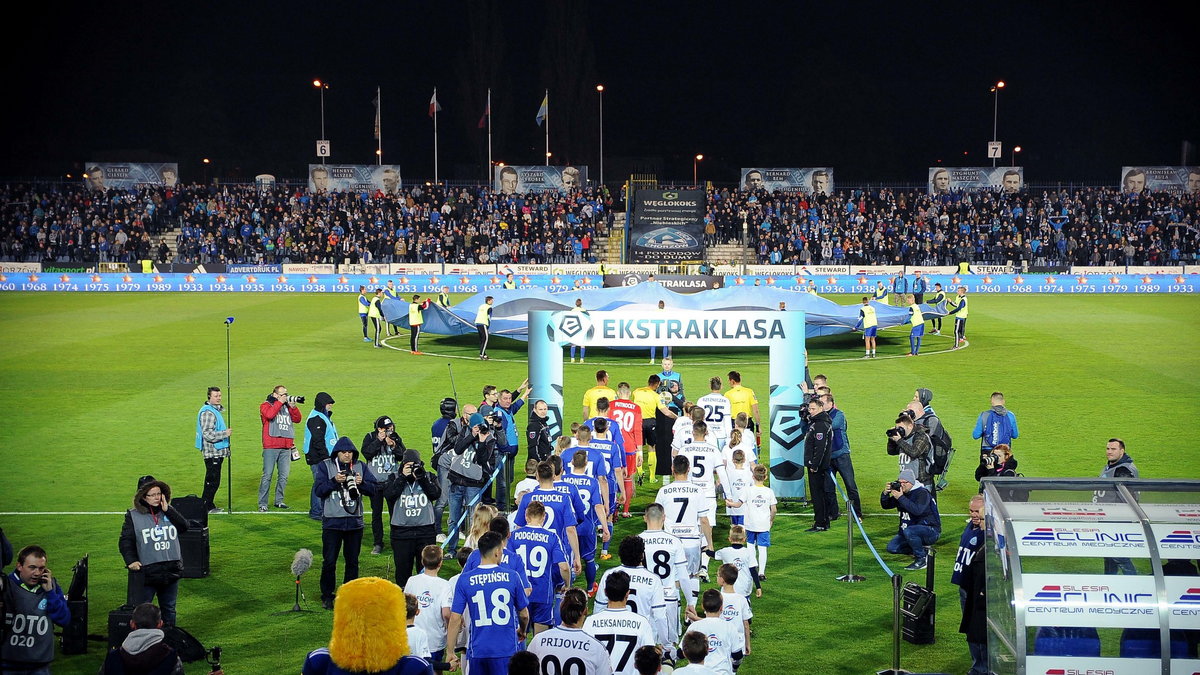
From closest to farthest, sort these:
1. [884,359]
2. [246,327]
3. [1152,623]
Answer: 1. [1152,623]
2. [884,359]
3. [246,327]

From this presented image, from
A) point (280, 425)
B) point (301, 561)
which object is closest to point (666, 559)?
point (301, 561)

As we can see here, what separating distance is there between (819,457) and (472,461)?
4375 millimetres

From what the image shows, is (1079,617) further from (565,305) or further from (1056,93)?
(1056,93)

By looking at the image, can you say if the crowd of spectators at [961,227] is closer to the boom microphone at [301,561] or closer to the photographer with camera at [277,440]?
the photographer with camera at [277,440]

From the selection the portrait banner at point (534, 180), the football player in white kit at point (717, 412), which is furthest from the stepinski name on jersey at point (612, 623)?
the portrait banner at point (534, 180)

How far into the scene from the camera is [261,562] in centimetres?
1285

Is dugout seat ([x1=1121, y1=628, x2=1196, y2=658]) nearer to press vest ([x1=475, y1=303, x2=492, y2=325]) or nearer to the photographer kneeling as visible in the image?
the photographer kneeling

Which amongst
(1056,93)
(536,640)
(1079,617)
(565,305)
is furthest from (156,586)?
(1056,93)

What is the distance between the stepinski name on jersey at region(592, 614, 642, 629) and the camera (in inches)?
295

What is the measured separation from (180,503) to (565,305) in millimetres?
18591

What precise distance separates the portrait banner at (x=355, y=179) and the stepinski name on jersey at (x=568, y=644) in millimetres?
61705

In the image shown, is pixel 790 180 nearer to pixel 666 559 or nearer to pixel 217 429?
pixel 217 429

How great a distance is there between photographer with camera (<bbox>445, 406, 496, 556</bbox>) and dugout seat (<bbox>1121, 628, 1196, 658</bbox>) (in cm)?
710

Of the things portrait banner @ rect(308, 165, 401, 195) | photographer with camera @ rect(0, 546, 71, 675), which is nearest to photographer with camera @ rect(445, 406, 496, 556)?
photographer with camera @ rect(0, 546, 71, 675)
